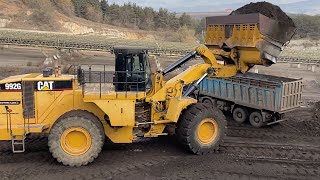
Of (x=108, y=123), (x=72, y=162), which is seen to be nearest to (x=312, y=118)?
(x=108, y=123)

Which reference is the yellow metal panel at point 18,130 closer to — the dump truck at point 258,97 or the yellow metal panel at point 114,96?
the yellow metal panel at point 114,96

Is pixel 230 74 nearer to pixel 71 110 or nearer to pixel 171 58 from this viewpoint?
pixel 71 110

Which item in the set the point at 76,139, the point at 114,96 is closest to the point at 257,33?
the point at 114,96

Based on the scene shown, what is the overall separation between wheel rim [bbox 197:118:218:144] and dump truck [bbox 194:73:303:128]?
2.80 metres

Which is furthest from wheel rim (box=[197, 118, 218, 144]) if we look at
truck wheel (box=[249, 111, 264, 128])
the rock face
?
the rock face

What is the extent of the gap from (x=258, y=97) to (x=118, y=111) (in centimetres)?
614

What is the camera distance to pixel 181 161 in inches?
355

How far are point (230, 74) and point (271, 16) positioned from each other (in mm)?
1750

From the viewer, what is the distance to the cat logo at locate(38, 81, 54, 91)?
29.1 feet

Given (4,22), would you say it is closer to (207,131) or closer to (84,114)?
(84,114)

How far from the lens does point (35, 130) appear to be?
28.8ft

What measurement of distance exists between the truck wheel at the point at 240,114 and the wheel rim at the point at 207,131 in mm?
4374

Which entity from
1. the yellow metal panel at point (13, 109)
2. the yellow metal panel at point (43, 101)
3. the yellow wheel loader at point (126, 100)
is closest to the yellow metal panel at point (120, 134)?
the yellow wheel loader at point (126, 100)

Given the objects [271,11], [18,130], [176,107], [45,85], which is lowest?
[18,130]
